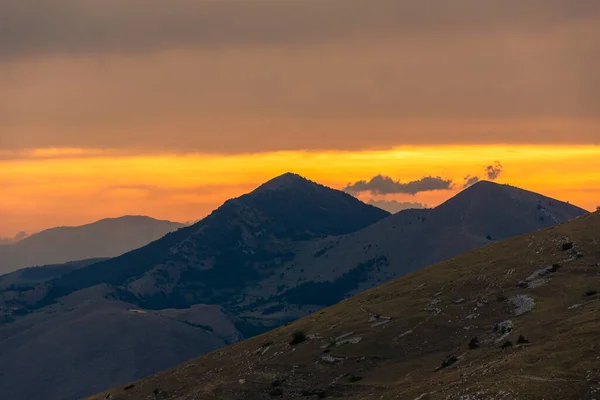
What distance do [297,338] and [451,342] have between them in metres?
27.9

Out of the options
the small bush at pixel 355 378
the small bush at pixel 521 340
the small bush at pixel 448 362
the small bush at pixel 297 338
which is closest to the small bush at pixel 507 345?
the small bush at pixel 521 340

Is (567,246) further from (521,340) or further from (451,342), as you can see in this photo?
(521,340)

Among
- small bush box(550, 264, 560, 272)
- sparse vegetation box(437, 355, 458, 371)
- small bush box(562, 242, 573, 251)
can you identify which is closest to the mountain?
small bush box(562, 242, 573, 251)

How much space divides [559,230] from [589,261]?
2302 cm

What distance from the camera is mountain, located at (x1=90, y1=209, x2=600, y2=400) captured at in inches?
3278

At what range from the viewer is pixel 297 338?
443ft

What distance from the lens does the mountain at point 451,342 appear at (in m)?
83.2

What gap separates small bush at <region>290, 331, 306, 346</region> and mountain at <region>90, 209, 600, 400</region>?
0.21 metres

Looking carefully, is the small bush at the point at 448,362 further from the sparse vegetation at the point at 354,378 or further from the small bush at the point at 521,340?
the sparse vegetation at the point at 354,378

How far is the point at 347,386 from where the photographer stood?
109438 millimetres

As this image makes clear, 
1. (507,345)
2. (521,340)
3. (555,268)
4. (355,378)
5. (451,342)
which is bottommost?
(355,378)

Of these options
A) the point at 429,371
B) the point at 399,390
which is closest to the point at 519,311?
the point at 429,371

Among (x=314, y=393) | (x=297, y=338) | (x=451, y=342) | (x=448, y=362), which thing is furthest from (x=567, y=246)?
(x=314, y=393)

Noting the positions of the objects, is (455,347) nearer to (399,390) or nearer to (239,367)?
(399,390)
